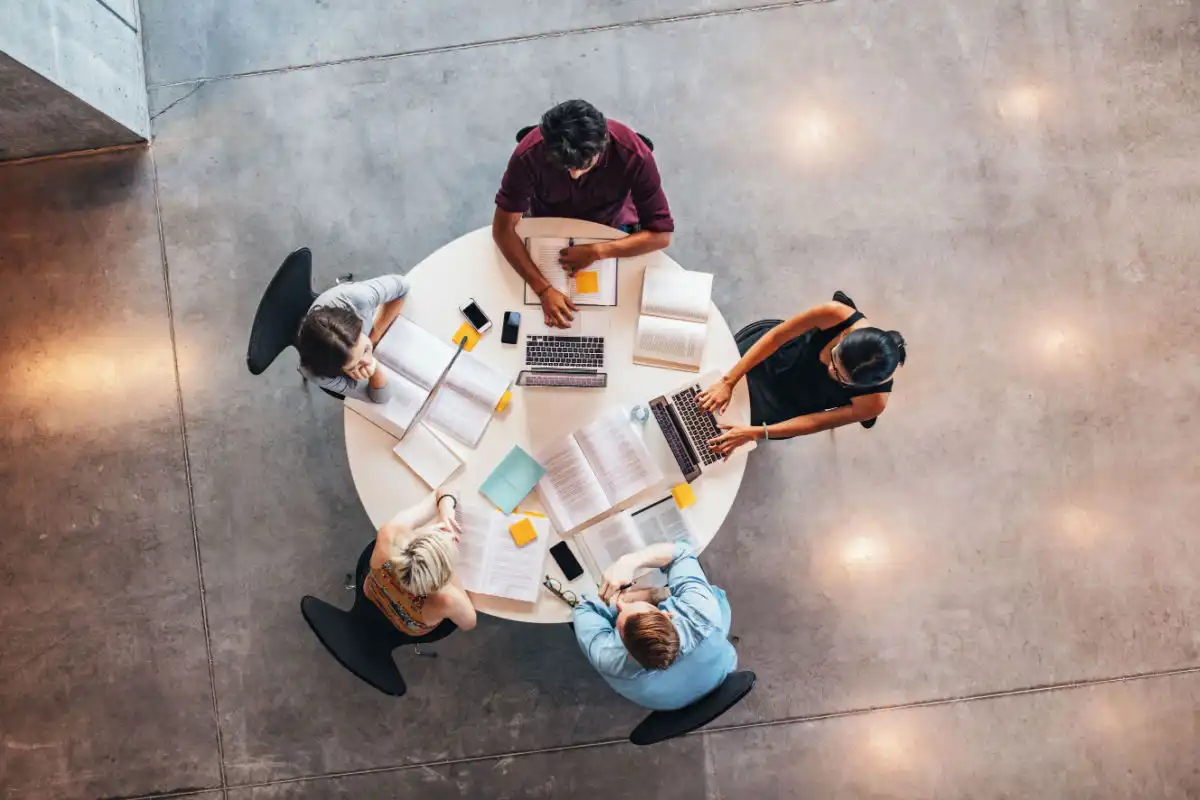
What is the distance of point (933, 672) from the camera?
342cm

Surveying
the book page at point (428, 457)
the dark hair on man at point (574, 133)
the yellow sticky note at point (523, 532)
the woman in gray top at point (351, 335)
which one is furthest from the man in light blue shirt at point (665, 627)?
the dark hair on man at point (574, 133)

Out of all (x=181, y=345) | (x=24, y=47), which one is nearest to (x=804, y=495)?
(x=181, y=345)

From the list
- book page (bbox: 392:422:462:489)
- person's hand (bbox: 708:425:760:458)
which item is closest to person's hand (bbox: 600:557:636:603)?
person's hand (bbox: 708:425:760:458)

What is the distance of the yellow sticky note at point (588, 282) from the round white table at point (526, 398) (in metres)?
0.07

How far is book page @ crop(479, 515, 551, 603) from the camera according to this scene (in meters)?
2.61

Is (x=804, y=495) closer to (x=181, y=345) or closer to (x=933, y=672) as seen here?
(x=933, y=672)

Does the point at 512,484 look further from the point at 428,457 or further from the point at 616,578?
the point at 616,578

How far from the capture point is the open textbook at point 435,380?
105 inches

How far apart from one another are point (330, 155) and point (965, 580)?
335 centimetres

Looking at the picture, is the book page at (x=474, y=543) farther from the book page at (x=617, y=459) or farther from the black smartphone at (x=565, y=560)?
the book page at (x=617, y=459)

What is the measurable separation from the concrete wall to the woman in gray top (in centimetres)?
144

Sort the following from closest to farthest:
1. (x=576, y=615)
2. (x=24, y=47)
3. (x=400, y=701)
Answer: 1. (x=576, y=615)
2. (x=24, y=47)
3. (x=400, y=701)

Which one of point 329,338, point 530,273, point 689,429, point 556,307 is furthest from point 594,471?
point 329,338

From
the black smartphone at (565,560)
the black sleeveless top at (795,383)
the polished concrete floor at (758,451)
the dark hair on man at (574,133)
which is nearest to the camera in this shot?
the dark hair on man at (574,133)
